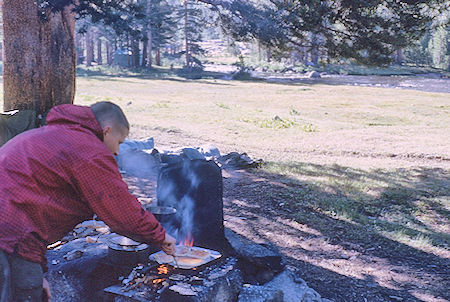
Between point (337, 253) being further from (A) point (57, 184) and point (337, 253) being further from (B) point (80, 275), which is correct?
(A) point (57, 184)

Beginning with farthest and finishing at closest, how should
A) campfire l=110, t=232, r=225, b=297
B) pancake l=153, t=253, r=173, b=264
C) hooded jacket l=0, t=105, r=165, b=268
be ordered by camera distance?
1. pancake l=153, t=253, r=173, b=264
2. campfire l=110, t=232, r=225, b=297
3. hooded jacket l=0, t=105, r=165, b=268

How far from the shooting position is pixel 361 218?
6.73 meters

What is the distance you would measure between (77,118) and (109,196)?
0.43m

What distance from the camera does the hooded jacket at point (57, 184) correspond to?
2.33 metres

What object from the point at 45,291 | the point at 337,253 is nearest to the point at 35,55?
the point at 337,253

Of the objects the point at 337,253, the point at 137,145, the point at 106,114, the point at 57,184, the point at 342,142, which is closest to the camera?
the point at 57,184

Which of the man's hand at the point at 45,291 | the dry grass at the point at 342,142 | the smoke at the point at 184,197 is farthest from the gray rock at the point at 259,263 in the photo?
the dry grass at the point at 342,142

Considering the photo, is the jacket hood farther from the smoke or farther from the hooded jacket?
the smoke

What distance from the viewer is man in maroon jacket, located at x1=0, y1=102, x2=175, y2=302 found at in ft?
7.66

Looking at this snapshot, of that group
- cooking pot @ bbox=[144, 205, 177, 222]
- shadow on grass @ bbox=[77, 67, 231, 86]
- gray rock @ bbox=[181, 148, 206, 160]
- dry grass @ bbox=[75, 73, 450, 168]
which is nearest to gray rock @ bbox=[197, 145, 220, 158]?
gray rock @ bbox=[181, 148, 206, 160]

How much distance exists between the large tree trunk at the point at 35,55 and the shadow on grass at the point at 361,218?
3.19 meters

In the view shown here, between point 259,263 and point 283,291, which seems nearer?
point 283,291

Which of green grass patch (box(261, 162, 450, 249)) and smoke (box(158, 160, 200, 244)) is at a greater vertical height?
smoke (box(158, 160, 200, 244))

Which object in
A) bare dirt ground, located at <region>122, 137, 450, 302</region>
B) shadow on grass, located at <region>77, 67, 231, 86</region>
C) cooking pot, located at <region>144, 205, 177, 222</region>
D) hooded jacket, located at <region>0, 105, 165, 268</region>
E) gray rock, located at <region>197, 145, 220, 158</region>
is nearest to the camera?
hooded jacket, located at <region>0, 105, 165, 268</region>
